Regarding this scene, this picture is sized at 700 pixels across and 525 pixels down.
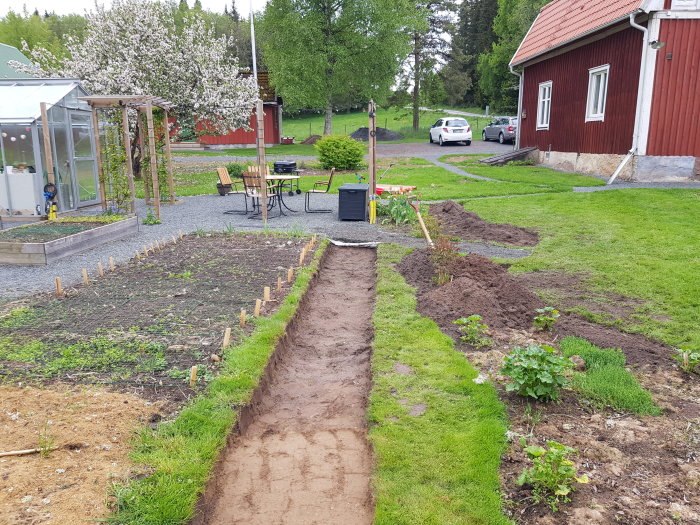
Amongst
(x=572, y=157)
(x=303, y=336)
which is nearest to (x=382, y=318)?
(x=303, y=336)

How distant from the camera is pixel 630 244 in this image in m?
8.70

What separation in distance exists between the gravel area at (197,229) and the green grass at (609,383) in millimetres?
3914

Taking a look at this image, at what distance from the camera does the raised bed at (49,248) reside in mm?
8258

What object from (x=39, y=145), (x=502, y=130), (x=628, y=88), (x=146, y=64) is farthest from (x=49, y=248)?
(x=502, y=130)

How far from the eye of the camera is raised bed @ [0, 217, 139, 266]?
8.26 meters

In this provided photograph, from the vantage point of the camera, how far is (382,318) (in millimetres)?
5738

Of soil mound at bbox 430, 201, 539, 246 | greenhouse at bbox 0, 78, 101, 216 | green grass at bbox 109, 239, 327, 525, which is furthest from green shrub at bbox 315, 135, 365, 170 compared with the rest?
green grass at bbox 109, 239, 327, 525

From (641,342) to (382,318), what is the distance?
7.84 feet

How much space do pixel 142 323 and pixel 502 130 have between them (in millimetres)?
29539

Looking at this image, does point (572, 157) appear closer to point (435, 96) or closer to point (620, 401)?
point (620, 401)

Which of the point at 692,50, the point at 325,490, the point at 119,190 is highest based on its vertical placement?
the point at 692,50

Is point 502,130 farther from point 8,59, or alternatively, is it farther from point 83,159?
point 8,59

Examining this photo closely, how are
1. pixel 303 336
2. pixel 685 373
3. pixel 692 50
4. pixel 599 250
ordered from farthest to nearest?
pixel 692 50 → pixel 599 250 → pixel 303 336 → pixel 685 373

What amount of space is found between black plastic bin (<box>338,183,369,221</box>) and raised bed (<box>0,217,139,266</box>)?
4591 millimetres
